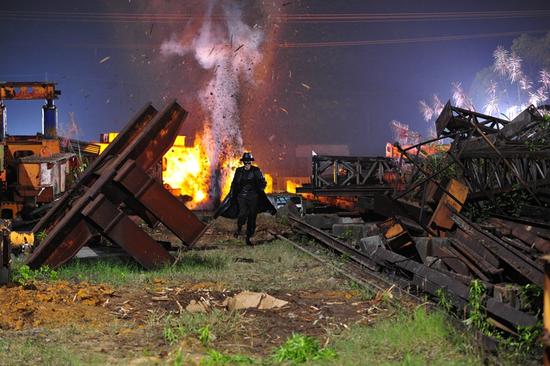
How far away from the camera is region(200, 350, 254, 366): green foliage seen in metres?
4.84

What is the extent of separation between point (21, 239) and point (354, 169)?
13.2 m

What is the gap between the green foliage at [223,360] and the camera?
15.9 feet

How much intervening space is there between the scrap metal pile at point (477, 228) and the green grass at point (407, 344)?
Answer: 860mm

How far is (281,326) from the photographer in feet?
20.4

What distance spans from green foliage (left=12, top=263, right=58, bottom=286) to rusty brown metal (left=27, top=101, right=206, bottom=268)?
0.37 ft

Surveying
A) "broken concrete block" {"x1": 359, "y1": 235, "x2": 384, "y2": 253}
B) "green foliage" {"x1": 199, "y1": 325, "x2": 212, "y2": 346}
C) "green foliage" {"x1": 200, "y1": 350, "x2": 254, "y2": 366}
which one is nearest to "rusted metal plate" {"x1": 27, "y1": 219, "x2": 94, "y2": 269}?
"green foliage" {"x1": 199, "y1": 325, "x2": 212, "y2": 346}

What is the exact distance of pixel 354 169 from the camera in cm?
2155

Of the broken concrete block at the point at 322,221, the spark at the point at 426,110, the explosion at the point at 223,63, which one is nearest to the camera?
the broken concrete block at the point at 322,221

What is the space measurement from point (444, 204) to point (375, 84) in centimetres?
9009

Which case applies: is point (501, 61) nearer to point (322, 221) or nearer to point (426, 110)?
point (426, 110)

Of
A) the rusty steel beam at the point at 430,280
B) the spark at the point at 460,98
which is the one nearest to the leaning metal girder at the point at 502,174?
the rusty steel beam at the point at 430,280

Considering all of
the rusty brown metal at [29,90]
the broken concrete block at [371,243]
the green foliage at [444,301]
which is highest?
the rusty brown metal at [29,90]

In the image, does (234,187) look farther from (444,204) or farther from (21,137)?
(21,137)

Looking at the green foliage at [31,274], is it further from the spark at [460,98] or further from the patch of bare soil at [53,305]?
the spark at [460,98]
